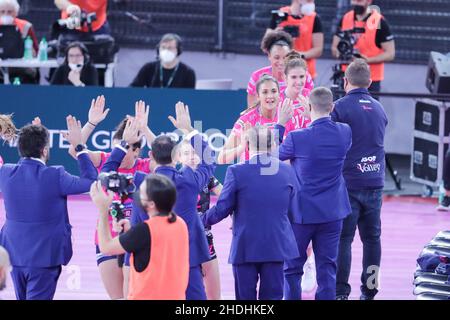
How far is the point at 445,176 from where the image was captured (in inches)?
535

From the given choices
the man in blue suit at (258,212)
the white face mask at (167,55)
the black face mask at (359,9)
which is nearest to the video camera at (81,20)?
the white face mask at (167,55)

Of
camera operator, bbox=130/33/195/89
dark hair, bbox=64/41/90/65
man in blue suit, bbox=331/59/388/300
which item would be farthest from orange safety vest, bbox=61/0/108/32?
man in blue suit, bbox=331/59/388/300

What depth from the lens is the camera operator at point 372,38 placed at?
15.4 m

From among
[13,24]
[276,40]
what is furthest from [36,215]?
[13,24]

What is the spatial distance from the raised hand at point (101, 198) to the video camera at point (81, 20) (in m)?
8.44

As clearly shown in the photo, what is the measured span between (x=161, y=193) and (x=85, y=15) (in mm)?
9213

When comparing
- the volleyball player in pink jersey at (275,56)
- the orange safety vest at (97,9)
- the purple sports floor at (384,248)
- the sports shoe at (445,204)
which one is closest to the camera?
the purple sports floor at (384,248)

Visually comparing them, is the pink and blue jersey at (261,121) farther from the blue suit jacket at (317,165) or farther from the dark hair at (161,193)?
the dark hair at (161,193)

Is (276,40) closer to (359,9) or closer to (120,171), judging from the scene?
(120,171)

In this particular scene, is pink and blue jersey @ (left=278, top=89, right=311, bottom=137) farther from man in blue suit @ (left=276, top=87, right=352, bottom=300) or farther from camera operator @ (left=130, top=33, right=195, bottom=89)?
camera operator @ (left=130, top=33, right=195, bottom=89)

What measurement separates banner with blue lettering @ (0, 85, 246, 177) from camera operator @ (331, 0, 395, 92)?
215 centimetres

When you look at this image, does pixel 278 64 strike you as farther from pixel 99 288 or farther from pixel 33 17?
pixel 33 17

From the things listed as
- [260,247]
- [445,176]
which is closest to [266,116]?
[260,247]
